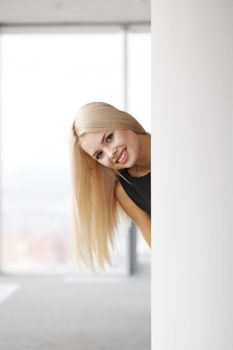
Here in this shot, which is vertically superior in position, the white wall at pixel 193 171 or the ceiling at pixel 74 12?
the ceiling at pixel 74 12

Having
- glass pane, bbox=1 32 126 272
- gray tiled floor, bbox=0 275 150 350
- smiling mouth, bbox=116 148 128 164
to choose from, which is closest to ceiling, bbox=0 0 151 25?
glass pane, bbox=1 32 126 272

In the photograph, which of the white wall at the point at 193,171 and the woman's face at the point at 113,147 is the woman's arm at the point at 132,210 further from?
the white wall at the point at 193,171

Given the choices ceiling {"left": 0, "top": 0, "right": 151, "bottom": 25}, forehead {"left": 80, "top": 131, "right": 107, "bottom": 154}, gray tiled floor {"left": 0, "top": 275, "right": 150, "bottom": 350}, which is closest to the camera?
forehead {"left": 80, "top": 131, "right": 107, "bottom": 154}

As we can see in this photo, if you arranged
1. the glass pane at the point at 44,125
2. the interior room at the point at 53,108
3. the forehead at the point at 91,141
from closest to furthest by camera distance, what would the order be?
the forehead at the point at 91,141 → the interior room at the point at 53,108 → the glass pane at the point at 44,125

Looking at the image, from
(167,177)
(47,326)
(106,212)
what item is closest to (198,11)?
(167,177)

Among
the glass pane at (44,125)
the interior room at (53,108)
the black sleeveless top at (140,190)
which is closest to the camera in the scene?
the black sleeveless top at (140,190)

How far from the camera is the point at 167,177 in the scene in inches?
57.3

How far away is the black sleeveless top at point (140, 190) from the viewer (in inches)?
118

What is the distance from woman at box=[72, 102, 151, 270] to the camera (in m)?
2.86

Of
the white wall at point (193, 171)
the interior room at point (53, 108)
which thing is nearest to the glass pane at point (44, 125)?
the interior room at point (53, 108)

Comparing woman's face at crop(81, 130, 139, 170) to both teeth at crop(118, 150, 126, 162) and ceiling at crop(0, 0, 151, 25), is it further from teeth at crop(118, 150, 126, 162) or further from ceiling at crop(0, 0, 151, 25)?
ceiling at crop(0, 0, 151, 25)

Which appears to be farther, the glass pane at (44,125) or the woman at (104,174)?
the glass pane at (44,125)

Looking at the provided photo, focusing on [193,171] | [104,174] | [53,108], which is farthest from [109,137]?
[53,108]

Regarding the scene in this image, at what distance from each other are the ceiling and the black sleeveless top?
3929 millimetres
